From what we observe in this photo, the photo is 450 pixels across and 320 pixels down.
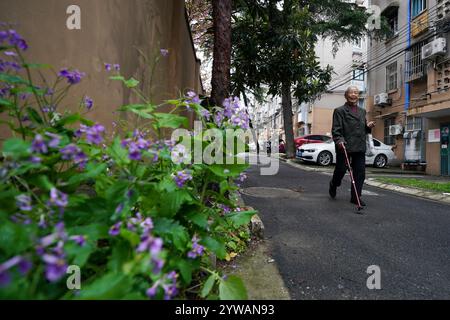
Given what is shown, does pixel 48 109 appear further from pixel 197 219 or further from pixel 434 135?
pixel 434 135

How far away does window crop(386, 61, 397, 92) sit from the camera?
16.9 meters

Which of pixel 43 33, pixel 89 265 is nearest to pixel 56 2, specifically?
pixel 43 33

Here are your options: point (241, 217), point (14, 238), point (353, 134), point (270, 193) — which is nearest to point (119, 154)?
point (14, 238)

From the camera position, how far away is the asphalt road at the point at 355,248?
209 centimetres

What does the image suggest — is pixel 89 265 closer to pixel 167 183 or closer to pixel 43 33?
pixel 167 183

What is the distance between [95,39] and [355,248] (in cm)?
290

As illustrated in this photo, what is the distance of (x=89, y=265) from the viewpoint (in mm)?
1181

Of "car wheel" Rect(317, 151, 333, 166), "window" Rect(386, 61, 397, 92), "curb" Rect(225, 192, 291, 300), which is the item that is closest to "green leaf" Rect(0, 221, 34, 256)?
"curb" Rect(225, 192, 291, 300)

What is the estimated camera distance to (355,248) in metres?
2.87

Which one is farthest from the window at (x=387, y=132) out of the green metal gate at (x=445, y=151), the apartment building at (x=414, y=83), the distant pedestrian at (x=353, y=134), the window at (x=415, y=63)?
the distant pedestrian at (x=353, y=134)

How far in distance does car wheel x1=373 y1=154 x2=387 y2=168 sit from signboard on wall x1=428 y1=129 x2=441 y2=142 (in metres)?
2.09

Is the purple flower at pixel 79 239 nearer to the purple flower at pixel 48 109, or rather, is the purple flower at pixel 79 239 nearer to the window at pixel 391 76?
the purple flower at pixel 48 109

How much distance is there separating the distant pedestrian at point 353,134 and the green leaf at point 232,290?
12.7ft

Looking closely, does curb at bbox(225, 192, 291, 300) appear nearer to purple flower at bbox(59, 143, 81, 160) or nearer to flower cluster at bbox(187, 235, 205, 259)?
flower cluster at bbox(187, 235, 205, 259)
